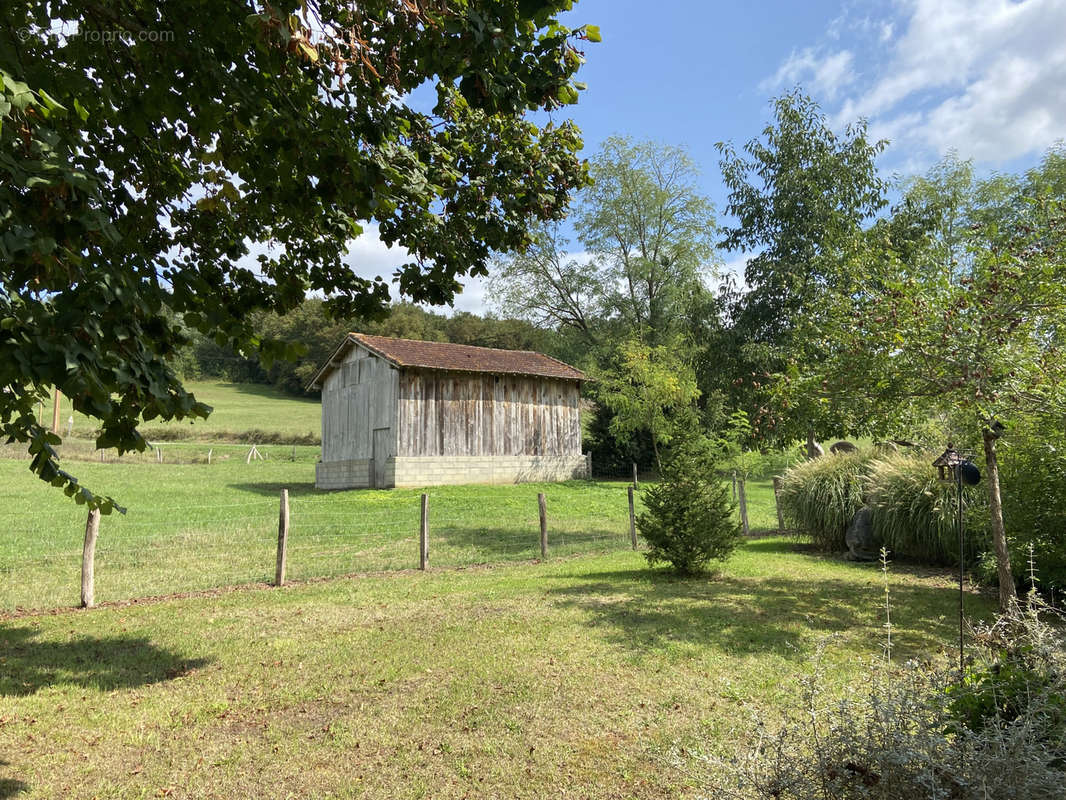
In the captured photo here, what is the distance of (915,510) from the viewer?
487 inches

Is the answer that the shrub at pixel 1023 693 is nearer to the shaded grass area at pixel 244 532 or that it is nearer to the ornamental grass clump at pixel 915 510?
the ornamental grass clump at pixel 915 510

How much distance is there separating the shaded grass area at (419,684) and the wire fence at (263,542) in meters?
1.69

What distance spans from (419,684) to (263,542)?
9.35 m

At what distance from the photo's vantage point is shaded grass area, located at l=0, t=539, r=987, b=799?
167 inches

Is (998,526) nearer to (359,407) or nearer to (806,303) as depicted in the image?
(806,303)

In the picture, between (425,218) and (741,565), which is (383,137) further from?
(741,565)

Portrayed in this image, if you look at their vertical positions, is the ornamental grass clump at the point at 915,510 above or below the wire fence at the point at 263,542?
above

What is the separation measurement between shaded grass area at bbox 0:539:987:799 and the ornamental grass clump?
8.29ft

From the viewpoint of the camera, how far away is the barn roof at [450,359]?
2514cm

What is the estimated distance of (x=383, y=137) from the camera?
16.1 feet

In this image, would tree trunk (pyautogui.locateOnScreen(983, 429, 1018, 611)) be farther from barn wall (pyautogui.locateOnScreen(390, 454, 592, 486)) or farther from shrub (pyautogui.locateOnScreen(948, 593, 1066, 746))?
barn wall (pyautogui.locateOnScreen(390, 454, 592, 486))

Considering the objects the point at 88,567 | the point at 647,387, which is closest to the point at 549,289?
the point at 647,387

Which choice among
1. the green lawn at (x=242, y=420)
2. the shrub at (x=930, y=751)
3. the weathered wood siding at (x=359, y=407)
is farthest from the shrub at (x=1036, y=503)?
the green lawn at (x=242, y=420)

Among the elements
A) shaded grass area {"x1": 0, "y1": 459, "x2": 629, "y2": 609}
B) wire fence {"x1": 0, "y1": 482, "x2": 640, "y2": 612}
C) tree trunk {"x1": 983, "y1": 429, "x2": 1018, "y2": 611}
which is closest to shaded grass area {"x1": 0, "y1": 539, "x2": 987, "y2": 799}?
tree trunk {"x1": 983, "y1": 429, "x2": 1018, "y2": 611}
